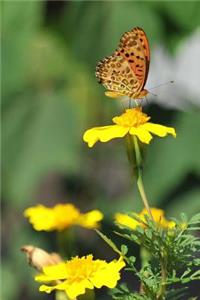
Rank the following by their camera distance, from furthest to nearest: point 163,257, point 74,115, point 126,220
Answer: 1. point 74,115
2. point 126,220
3. point 163,257

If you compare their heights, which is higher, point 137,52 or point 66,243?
point 137,52

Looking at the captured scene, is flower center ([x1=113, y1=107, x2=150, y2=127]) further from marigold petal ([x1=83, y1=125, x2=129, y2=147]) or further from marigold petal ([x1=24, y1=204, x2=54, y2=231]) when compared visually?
marigold petal ([x1=24, y1=204, x2=54, y2=231])

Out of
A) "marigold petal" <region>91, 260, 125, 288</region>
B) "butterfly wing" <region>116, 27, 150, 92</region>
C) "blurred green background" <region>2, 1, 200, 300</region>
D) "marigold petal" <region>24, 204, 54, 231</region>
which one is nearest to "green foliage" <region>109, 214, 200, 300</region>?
"marigold petal" <region>91, 260, 125, 288</region>

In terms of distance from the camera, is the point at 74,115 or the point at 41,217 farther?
the point at 74,115

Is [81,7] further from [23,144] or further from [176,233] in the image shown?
[176,233]

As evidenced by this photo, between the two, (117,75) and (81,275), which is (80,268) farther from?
(117,75)

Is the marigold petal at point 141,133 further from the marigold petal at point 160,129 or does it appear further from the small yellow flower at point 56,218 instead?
the small yellow flower at point 56,218

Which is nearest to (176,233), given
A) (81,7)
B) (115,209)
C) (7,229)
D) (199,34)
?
(115,209)

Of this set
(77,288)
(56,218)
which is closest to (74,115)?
(56,218)
